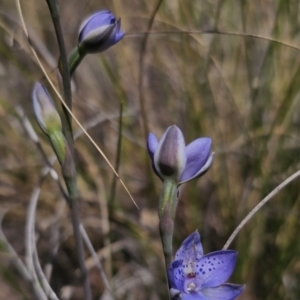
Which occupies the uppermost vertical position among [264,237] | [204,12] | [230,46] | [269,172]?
[204,12]

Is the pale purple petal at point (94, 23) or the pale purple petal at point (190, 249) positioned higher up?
the pale purple petal at point (94, 23)

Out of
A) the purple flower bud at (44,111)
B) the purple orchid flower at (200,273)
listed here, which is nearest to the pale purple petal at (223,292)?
the purple orchid flower at (200,273)

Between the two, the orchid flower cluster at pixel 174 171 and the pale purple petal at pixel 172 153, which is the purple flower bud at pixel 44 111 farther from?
the pale purple petal at pixel 172 153

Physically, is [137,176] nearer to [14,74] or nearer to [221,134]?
[221,134]

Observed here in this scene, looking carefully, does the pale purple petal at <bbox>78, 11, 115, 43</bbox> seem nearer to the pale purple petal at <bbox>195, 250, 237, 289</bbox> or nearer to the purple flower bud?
the purple flower bud

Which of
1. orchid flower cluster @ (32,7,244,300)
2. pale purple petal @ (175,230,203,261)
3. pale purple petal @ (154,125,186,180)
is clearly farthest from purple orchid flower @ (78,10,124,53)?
pale purple petal @ (175,230,203,261)

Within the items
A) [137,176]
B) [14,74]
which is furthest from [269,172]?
[14,74]
